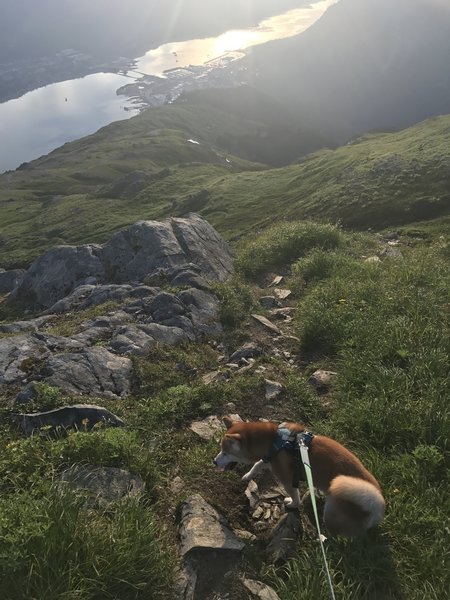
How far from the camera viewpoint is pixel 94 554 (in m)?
4.23

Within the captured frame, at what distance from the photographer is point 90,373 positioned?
9516mm

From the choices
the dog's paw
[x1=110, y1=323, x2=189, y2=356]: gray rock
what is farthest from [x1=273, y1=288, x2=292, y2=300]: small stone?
the dog's paw

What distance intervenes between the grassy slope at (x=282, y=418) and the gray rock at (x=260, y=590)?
0.11 metres

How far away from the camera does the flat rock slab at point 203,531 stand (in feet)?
16.6

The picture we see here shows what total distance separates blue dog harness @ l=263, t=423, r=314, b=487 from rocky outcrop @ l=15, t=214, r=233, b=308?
1033cm

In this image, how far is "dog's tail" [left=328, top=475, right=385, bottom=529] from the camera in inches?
191

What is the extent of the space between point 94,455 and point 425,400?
5.08 meters

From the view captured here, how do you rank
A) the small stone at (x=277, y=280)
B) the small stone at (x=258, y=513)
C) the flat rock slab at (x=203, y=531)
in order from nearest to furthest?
the flat rock slab at (x=203, y=531)
the small stone at (x=258, y=513)
the small stone at (x=277, y=280)

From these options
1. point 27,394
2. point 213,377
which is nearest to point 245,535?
point 213,377

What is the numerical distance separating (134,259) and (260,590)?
1674cm

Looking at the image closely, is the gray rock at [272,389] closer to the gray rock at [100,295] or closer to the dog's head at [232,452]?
the dog's head at [232,452]

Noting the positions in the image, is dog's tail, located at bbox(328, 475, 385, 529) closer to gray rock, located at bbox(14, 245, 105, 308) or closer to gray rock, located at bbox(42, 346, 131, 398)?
gray rock, located at bbox(42, 346, 131, 398)

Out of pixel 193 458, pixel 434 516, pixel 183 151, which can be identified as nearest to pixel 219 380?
pixel 193 458

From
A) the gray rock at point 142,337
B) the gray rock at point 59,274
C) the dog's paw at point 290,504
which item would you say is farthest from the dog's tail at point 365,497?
the gray rock at point 59,274
